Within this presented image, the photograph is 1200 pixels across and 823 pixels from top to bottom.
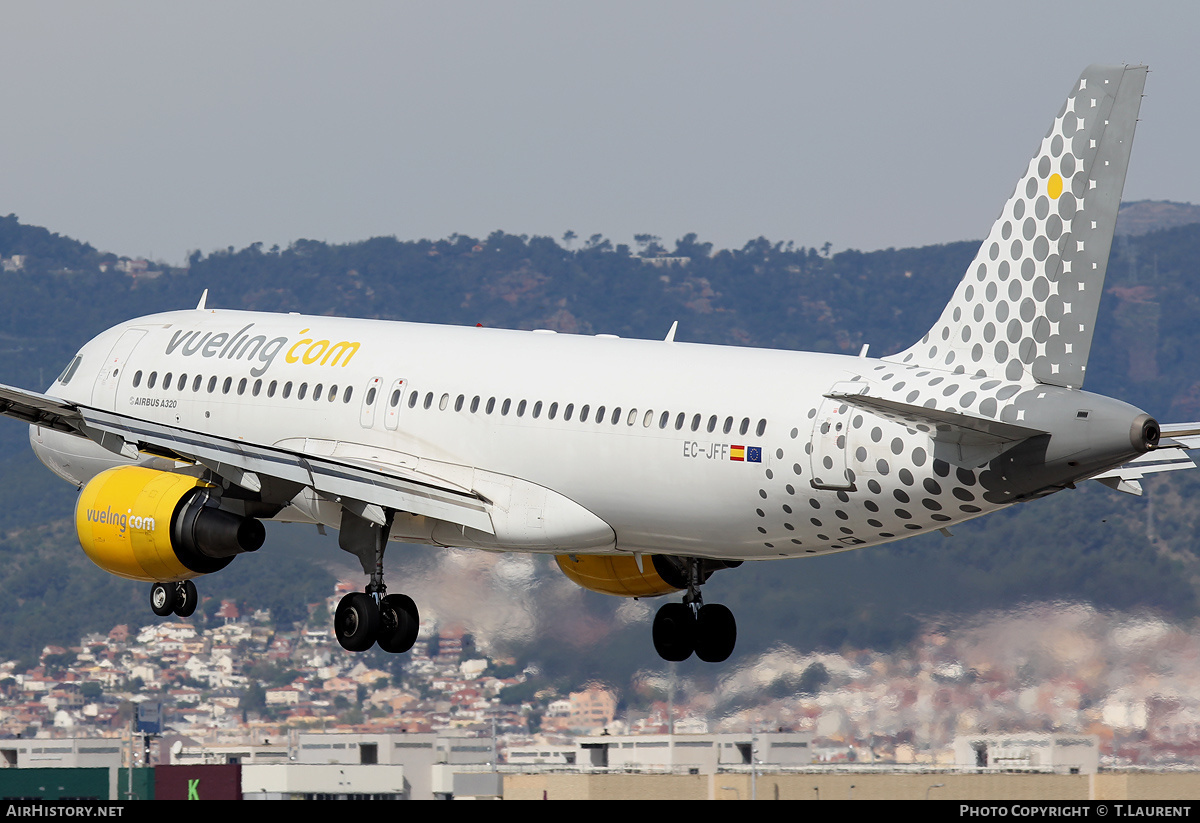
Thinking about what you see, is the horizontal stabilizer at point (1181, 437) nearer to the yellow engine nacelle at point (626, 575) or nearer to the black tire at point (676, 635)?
the black tire at point (676, 635)

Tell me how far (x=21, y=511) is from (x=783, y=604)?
10048cm

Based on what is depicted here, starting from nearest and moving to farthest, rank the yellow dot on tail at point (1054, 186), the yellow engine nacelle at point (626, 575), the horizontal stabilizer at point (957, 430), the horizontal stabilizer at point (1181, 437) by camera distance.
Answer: the horizontal stabilizer at point (957, 430) → the yellow dot on tail at point (1054, 186) → the horizontal stabilizer at point (1181, 437) → the yellow engine nacelle at point (626, 575)

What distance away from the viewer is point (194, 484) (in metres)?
34.5

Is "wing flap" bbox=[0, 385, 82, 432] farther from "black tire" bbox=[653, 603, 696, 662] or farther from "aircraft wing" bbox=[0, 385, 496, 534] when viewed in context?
"black tire" bbox=[653, 603, 696, 662]

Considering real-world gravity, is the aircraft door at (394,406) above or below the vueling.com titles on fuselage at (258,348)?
below

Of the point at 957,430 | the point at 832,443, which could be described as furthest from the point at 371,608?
the point at 957,430

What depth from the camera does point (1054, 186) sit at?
90.8 feet

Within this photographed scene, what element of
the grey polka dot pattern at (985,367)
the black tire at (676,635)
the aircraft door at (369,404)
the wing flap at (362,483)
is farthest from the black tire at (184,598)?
the grey polka dot pattern at (985,367)

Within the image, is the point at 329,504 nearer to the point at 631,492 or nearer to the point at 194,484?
the point at 194,484

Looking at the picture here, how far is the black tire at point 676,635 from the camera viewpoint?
35.8m

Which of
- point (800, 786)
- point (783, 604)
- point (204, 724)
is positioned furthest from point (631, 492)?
point (204, 724)

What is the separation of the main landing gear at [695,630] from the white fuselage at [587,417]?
369 cm

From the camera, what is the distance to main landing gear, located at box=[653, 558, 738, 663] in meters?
35.7

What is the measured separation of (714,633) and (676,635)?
71 centimetres
